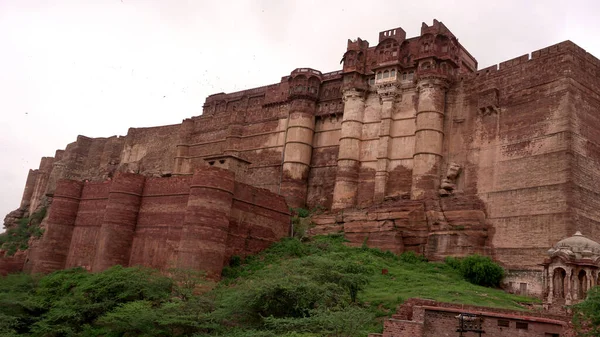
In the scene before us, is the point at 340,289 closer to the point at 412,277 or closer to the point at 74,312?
the point at 412,277

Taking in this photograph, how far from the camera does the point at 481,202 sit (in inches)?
1133

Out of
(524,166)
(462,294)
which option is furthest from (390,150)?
(462,294)

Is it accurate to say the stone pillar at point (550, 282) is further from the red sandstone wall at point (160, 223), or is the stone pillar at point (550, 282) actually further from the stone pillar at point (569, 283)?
the red sandstone wall at point (160, 223)

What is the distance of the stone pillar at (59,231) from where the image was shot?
31891 mm

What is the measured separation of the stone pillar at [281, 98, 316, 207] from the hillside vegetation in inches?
315

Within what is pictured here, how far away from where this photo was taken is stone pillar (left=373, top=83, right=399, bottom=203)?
33.1 metres

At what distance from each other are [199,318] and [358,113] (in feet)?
61.5

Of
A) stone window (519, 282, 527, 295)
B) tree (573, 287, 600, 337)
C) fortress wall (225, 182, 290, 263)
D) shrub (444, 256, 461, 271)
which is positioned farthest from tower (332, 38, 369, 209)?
tree (573, 287, 600, 337)

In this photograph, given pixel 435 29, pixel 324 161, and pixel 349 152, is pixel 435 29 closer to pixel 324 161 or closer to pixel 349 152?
pixel 349 152

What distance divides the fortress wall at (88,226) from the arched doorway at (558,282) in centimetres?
2111

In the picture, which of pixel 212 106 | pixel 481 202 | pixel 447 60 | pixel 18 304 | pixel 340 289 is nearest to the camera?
pixel 340 289

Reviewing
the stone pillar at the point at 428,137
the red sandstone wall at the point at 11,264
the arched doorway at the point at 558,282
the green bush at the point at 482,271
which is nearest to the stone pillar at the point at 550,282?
the arched doorway at the point at 558,282

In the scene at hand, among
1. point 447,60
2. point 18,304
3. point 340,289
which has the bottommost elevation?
point 18,304

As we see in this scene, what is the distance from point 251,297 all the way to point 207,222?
734 cm
